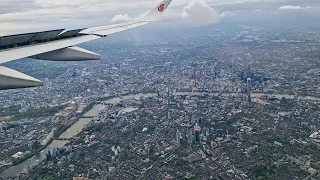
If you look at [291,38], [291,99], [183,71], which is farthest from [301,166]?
[291,38]

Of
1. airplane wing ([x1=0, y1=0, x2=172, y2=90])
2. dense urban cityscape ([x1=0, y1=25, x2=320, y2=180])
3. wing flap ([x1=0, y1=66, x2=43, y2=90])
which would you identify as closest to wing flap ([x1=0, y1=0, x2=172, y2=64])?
airplane wing ([x1=0, y1=0, x2=172, y2=90])

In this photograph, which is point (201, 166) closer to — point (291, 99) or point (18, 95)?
point (291, 99)

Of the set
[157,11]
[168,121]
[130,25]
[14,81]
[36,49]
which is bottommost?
[168,121]

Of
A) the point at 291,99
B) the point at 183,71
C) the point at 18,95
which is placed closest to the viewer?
the point at 291,99

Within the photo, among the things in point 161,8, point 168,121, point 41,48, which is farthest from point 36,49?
point 168,121

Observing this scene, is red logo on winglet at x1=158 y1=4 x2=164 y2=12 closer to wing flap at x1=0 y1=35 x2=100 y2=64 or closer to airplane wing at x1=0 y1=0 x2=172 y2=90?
airplane wing at x1=0 y1=0 x2=172 y2=90

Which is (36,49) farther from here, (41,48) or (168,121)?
(168,121)
